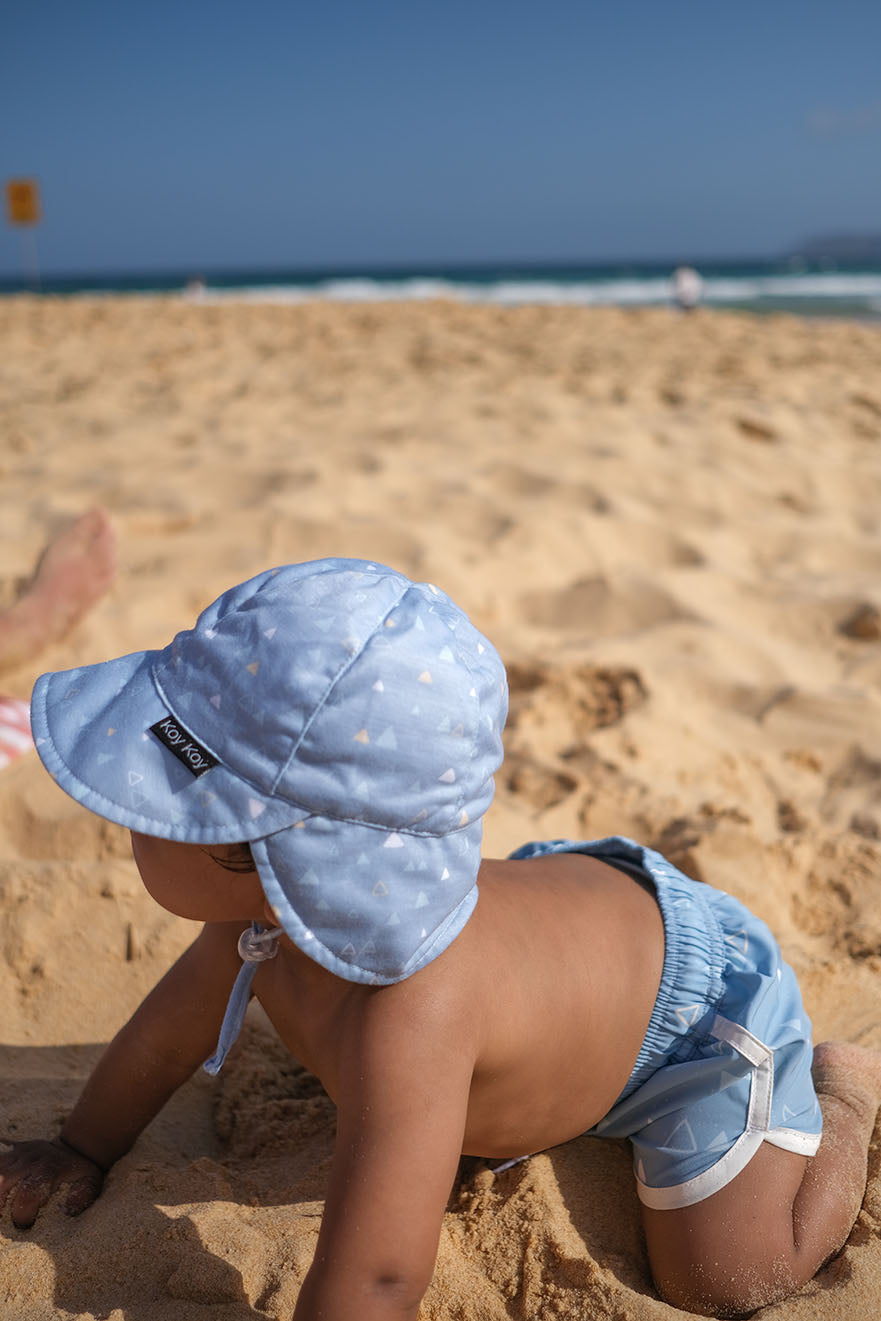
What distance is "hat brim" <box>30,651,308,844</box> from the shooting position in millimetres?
998

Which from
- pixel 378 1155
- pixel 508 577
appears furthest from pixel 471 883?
pixel 508 577

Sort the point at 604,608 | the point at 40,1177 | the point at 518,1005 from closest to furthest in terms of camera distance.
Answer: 1. the point at 518,1005
2. the point at 40,1177
3. the point at 604,608

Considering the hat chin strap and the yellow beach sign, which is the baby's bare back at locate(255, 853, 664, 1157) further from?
the yellow beach sign

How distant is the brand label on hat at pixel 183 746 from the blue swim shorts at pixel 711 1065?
0.68 m

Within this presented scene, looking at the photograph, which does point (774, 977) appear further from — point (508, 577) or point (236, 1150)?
point (508, 577)

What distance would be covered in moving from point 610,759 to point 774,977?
0.79 metres

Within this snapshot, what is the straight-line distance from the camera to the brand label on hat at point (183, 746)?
1021 mm

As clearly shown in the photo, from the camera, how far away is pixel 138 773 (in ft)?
3.42

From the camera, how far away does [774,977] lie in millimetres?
1389

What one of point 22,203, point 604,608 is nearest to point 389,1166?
point 604,608

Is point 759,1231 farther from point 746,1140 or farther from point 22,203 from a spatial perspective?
point 22,203

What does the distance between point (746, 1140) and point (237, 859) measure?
2.30ft

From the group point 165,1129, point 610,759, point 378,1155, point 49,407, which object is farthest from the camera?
point 49,407

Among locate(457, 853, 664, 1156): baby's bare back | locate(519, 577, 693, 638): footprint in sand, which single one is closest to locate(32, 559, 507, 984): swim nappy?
locate(457, 853, 664, 1156): baby's bare back
